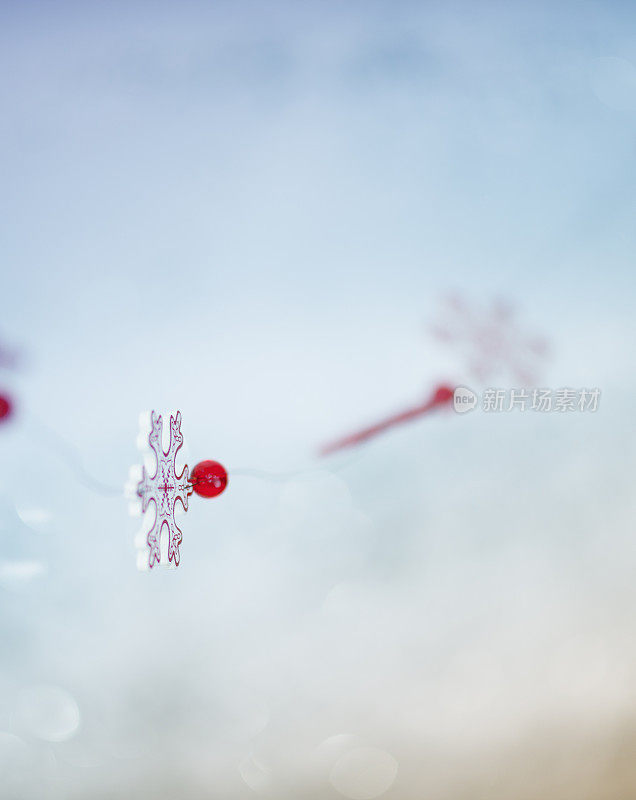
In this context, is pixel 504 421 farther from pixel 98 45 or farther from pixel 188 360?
pixel 98 45

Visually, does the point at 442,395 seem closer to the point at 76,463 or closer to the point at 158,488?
the point at 158,488

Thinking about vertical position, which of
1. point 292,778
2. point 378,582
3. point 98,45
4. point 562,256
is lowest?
point 292,778

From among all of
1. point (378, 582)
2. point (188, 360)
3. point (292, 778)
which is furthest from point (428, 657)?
point (188, 360)

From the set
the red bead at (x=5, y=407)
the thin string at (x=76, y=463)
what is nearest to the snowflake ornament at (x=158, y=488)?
the thin string at (x=76, y=463)

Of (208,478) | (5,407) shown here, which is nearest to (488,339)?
(208,478)

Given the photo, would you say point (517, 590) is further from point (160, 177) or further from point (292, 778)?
point (160, 177)

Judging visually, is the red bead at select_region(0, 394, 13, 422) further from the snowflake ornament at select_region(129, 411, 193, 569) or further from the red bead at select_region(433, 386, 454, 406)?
the red bead at select_region(433, 386, 454, 406)

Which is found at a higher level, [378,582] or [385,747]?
[378,582]
